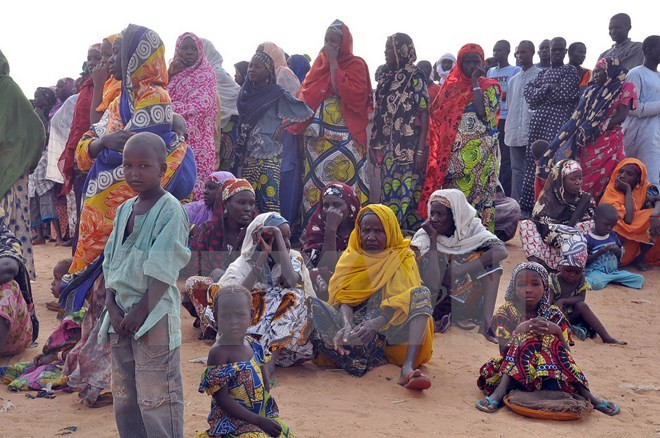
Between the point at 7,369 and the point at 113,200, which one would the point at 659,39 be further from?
the point at 7,369

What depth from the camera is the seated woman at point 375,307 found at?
5.61 metres

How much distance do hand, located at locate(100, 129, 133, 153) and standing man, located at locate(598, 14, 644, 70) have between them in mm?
7276

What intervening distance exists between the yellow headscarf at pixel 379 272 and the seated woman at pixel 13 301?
89.5 inches

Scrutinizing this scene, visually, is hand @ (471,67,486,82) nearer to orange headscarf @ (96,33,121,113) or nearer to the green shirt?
orange headscarf @ (96,33,121,113)

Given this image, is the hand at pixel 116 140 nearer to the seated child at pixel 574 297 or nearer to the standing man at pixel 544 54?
the seated child at pixel 574 297

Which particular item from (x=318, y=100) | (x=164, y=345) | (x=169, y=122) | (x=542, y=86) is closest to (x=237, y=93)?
(x=318, y=100)

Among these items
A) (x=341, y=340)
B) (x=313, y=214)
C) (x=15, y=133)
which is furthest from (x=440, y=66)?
(x=341, y=340)

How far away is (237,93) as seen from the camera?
384 inches

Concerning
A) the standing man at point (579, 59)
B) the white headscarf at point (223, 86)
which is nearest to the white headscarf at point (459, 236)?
the white headscarf at point (223, 86)

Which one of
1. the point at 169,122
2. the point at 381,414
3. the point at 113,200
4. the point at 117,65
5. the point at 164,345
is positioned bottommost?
the point at 381,414

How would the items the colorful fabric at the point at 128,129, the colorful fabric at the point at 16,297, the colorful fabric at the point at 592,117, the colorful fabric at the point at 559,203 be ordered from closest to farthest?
the colorful fabric at the point at 128,129 < the colorful fabric at the point at 16,297 < the colorful fabric at the point at 559,203 < the colorful fabric at the point at 592,117

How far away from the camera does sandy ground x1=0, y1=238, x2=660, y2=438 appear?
15.3ft

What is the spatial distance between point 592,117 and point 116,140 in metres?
6.02

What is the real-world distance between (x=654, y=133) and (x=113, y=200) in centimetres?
680
